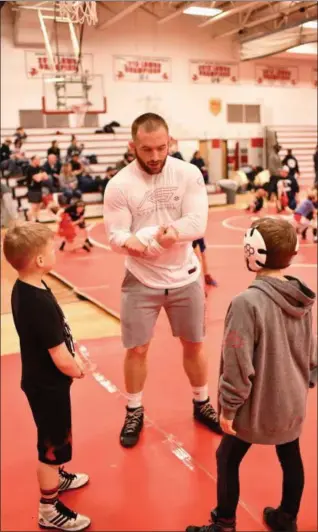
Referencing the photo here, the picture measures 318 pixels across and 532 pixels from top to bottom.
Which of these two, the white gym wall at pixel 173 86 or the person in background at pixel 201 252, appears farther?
the person in background at pixel 201 252

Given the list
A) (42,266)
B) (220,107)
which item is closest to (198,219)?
(42,266)

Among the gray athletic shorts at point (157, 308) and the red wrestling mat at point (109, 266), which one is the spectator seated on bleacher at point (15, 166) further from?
the red wrestling mat at point (109, 266)

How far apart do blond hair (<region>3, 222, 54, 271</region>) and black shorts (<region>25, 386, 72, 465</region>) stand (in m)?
0.57

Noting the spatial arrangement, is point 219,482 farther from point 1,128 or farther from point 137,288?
point 1,128

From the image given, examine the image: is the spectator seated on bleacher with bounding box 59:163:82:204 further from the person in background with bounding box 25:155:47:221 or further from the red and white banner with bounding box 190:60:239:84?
the red and white banner with bounding box 190:60:239:84

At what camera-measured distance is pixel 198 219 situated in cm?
119

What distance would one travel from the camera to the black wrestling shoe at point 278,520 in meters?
1.91

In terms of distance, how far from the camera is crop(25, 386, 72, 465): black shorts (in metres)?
1.41

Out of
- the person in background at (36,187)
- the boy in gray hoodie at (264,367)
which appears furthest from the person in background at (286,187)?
the boy in gray hoodie at (264,367)

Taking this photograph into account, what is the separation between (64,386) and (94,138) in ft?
23.4

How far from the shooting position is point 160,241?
1.04 m

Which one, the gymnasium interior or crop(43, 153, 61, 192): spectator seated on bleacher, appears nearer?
the gymnasium interior

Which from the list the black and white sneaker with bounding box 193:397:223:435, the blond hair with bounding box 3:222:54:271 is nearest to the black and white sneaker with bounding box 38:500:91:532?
the black and white sneaker with bounding box 193:397:223:435

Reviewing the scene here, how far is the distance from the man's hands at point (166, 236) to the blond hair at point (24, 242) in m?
0.22
